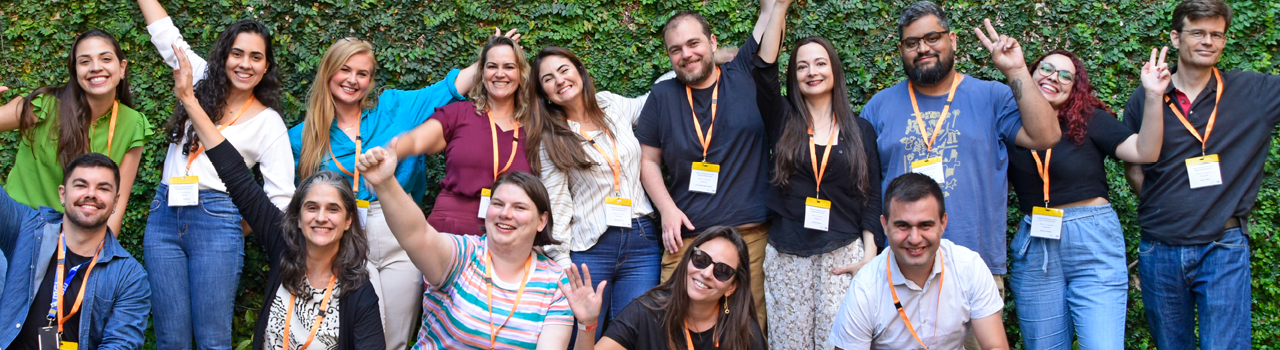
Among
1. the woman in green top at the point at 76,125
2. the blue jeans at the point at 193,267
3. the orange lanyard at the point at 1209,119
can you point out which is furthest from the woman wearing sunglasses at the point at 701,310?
the woman in green top at the point at 76,125

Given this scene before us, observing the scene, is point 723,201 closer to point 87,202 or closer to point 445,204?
point 445,204

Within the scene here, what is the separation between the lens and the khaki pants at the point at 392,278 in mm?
3582

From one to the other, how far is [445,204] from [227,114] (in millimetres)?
1114

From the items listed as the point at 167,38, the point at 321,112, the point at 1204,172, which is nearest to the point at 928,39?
the point at 1204,172

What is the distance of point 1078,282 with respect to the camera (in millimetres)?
3529

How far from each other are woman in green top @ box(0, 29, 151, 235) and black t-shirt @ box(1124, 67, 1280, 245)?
4.67m

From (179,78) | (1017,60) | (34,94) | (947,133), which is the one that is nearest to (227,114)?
(179,78)

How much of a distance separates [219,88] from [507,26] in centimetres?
147

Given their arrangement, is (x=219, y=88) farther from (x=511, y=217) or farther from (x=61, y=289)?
(x=511, y=217)

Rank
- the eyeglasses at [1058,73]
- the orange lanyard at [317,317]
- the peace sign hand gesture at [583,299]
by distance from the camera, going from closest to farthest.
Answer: the peace sign hand gesture at [583,299]
the orange lanyard at [317,317]
the eyeglasses at [1058,73]

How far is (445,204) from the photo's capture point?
363 centimetres

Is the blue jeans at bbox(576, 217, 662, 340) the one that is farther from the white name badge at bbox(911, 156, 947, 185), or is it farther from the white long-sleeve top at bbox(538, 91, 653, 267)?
the white name badge at bbox(911, 156, 947, 185)

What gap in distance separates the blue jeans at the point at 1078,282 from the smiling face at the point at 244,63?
11.7 ft

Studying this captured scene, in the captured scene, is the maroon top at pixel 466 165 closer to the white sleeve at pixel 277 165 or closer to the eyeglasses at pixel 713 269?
the white sleeve at pixel 277 165
